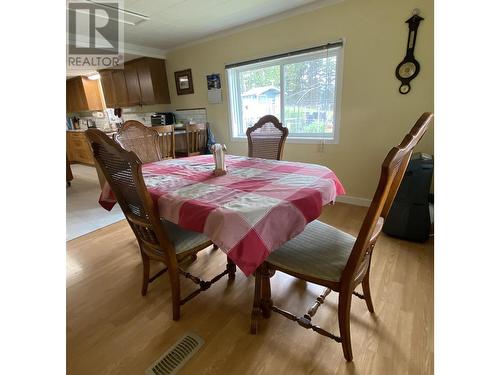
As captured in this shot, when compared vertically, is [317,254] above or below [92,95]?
below

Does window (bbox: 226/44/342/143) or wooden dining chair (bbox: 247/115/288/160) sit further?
window (bbox: 226/44/342/143)

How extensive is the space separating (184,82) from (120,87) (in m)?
1.44

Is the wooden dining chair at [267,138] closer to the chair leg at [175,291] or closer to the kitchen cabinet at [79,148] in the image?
the chair leg at [175,291]

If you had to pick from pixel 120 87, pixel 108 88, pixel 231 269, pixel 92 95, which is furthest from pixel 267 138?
pixel 92 95

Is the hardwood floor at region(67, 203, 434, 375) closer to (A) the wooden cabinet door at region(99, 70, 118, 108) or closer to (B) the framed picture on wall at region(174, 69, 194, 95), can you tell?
(B) the framed picture on wall at region(174, 69, 194, 95)

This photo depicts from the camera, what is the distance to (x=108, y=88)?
15.6 feet

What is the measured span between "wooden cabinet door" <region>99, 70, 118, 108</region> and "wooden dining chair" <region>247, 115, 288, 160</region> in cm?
386

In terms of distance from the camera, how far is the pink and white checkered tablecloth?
0.89m

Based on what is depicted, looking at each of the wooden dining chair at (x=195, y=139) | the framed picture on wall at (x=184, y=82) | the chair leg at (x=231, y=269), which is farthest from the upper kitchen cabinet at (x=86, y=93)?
the chair leg at (x=231, y=269)

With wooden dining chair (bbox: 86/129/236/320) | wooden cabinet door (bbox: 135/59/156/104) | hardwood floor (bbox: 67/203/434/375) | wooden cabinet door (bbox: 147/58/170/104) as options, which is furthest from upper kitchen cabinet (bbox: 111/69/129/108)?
wooden dining chair (bbox: 86/129/236/320)

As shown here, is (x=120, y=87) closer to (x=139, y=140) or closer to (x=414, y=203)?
(x=139, y=140)

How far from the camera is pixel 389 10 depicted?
7.23 ft
